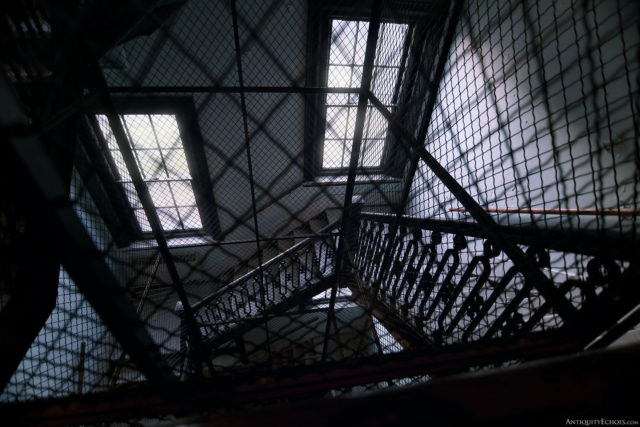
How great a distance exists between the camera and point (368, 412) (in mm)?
268

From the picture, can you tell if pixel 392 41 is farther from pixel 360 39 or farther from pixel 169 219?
pixel 169 219

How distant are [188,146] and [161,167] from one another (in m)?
0.51

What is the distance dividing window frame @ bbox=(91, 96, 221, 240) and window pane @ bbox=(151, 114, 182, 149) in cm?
11

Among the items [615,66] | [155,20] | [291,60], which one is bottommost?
[615,66]

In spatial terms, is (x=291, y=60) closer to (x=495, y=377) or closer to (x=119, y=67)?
(x=119, y=67)

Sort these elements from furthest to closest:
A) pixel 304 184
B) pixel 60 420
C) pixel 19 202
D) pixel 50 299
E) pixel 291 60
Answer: pixel 304 184 < pixel 291 60 < pixel 50 299 < pixel 60 420 < pixel 19 202

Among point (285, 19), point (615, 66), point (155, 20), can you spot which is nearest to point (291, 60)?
point (285, 19)

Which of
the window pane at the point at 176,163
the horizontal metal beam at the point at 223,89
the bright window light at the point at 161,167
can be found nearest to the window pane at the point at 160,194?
the bright window light at the point at 161,167

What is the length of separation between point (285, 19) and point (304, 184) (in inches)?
77.9

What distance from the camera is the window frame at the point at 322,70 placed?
285 centimetres

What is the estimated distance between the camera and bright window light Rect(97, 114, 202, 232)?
3.21 m

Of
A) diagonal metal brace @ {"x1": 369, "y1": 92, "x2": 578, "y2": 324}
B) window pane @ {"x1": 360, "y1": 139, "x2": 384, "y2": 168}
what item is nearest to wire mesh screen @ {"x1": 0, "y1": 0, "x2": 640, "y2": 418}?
diagonal metal brace @ {"x1": 369, "y1": 92, "x2": 578, "y2": 324}

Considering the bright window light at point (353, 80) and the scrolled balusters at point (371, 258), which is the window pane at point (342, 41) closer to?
the bright window light at point (353, 80)

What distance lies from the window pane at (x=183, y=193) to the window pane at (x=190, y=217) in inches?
3.8
